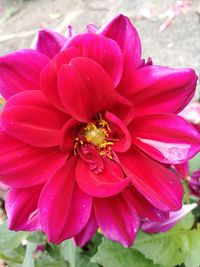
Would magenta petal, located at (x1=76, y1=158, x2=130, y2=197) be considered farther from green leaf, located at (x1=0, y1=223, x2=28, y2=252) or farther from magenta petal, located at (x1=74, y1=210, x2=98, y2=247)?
green leaf, located at (x1=0, y1=223, x2=28, y2=252)

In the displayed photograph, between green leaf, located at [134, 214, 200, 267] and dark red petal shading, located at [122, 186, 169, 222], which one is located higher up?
dark red petal shading, located at [122, 186, 169, 222]

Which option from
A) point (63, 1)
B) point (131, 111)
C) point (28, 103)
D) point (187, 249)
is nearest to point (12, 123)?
point (28, 103)

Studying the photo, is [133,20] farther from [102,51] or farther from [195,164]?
[102,51]

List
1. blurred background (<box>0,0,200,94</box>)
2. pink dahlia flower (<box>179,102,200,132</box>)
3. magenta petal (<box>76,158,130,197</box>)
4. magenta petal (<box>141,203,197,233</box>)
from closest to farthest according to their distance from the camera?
magenta petal (<box>76,158,130,197</box>), magenta petal (<box>141,203,197,233</box>), pink dahlia flower (<box>179,102,200,132</box>), blurred background (<box>0,0,200,94</box>)

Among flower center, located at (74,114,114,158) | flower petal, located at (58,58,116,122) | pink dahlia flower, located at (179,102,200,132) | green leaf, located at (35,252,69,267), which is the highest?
flower petal, located at (58,58,116,122)

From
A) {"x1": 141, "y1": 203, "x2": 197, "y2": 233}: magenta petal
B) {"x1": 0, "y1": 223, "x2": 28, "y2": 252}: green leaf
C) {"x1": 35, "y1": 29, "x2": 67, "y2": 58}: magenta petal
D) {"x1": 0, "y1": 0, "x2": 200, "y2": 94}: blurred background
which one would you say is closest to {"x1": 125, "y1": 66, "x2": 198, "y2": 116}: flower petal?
{"x1": 35, "y1": 29, "x2": 67, "y2": 58}: magenta petal

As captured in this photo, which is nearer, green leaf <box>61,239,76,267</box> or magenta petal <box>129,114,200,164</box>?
magenta petal <box>129,114,200,164</box>

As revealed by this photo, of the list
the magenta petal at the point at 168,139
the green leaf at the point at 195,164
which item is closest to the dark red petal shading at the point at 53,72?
the magenta petal at the point at 168,139
